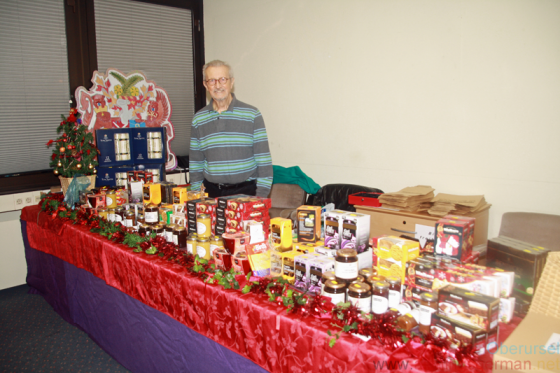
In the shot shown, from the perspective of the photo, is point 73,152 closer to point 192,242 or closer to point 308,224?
point 192,242

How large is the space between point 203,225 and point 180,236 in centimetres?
24

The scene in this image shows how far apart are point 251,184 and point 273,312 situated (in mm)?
1467

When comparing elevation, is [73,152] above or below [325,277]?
above

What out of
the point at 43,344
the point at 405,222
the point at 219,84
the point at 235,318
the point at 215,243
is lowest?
the point at 43,344

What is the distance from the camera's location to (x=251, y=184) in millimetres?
2801

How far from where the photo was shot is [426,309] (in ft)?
4.04

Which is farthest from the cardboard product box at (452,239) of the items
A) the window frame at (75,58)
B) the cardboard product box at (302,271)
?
the window frame at (75,58)

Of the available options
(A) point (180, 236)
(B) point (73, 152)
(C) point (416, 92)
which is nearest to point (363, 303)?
(A) point (180, 236)

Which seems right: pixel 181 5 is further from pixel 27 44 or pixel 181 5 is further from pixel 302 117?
pixel 302 117

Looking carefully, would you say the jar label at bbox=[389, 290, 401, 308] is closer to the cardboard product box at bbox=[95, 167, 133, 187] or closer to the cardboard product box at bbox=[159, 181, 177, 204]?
the cardboard product box at bbox=[159, 181, 177, 204]

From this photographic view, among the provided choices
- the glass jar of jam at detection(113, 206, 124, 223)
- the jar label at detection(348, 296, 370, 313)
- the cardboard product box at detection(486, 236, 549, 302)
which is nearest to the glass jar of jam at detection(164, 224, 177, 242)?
the glass jar of jam at detection(113, 206, 124, 223)

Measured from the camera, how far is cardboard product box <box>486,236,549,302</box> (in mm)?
1382

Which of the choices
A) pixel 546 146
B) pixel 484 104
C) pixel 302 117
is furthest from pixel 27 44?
pixel 546 146

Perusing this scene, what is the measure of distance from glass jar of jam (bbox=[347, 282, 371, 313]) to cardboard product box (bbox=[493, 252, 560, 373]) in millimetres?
399
